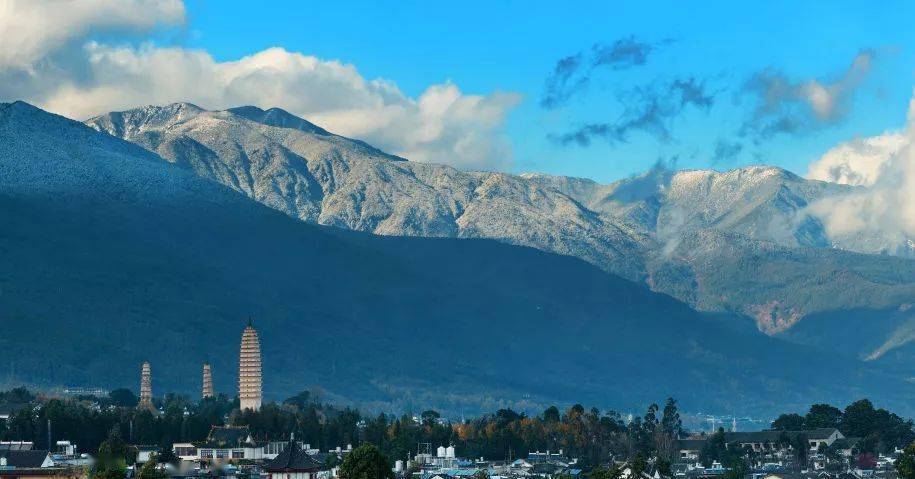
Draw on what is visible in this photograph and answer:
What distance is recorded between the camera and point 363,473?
5207 inches

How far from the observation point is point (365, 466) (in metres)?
132

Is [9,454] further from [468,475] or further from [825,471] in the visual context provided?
[825,471]

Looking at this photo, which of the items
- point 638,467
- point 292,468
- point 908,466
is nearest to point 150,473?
point 292,468

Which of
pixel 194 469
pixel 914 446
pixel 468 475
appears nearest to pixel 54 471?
pixel 194 469

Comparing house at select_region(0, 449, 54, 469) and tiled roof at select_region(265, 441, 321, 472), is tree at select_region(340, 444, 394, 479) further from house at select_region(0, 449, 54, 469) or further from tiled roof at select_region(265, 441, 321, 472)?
house at select_region(0, 449, 54, 469)

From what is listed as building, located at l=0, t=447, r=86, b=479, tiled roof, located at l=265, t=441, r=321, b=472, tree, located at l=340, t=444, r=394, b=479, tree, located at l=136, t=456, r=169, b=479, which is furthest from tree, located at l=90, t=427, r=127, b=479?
tree, located at l=340, t=444, r=394, b=479

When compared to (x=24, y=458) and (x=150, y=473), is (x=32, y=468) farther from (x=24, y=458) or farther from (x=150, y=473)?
(x=150, y=473)

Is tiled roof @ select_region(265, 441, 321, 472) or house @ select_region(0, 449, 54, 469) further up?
house @ select_region(0, 449, 54, 469)

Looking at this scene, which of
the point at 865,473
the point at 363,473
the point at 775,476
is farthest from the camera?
the point at 865,473

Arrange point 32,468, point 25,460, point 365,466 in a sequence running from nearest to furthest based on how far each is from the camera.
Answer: point 365,466 < point 32,468 < point 25,460

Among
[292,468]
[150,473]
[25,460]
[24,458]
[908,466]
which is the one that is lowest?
[150,473]

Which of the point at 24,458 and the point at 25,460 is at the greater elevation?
the point at 24,458

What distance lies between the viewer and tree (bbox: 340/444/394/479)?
434 feet

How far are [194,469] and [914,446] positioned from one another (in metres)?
57.2
